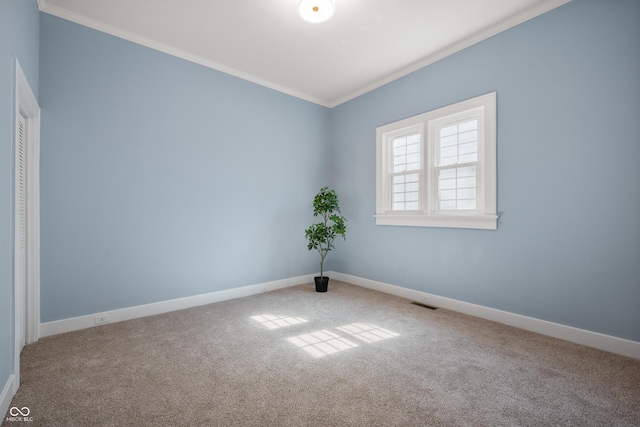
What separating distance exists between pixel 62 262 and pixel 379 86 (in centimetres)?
435

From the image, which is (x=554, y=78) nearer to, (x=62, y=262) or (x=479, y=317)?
(x=479, y=317)

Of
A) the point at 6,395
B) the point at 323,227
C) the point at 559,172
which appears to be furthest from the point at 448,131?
the point at 6,395

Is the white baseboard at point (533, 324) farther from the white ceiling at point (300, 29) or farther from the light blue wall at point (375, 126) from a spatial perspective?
the white ceiling at point (300, 29)

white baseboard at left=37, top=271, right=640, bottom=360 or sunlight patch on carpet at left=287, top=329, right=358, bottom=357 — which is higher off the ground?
white baseboard at left=37, top=271, right=640, bottom=360

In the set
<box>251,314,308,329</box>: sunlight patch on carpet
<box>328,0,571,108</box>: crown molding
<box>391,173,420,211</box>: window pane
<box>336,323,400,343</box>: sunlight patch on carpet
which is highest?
<box>328,0,571,108</box>: crown molding

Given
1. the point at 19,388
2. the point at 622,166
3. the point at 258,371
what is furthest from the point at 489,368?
the point at 19,388

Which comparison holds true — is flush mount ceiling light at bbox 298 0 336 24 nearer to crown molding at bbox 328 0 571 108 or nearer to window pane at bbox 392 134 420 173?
crown molding at bbox 328 0 571 108

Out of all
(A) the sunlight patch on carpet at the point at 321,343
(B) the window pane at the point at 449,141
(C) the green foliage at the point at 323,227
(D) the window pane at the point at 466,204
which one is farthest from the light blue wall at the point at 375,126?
(A) the sunlight patch on carpet at the point at 321,343

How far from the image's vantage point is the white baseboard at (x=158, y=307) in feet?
8.87

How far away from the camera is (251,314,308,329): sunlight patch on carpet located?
295 centimetres

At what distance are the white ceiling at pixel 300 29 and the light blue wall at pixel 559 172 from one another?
0.27 metres

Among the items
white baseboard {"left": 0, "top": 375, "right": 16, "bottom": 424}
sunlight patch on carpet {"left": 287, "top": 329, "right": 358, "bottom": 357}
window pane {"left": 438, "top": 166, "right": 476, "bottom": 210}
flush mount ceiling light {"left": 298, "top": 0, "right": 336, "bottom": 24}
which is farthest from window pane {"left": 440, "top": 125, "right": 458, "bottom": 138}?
white baseboard {"left": 0, "top": 375, "right": 16, "bottom": 424}

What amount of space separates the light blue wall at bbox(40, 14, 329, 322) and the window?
150 centimetres

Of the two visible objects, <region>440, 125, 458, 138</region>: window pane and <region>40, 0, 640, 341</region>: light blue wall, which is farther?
<region>440, 125, 458, 138</region>: window pane
